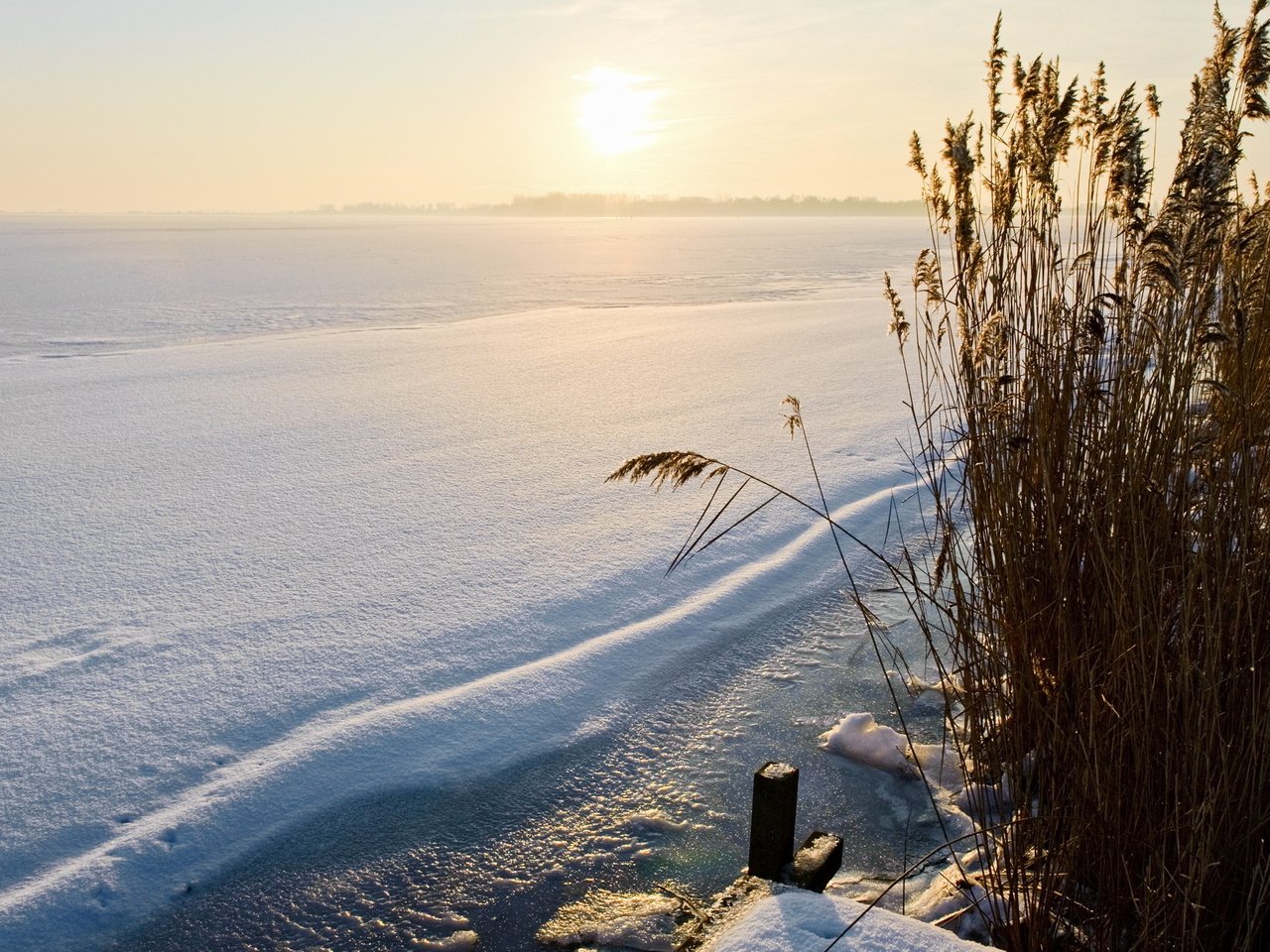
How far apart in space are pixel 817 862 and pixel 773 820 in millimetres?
146

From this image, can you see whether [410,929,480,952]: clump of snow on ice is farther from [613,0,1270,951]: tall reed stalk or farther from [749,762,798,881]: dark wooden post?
[613,0,1270,951]: tall reed stalk

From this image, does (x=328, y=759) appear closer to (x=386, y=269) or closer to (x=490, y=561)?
(x=490, y=561)

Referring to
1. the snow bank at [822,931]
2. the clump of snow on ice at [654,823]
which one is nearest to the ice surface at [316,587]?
the clump of snow on ice at [654,823]

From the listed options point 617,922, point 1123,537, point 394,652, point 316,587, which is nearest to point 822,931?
point 617,922

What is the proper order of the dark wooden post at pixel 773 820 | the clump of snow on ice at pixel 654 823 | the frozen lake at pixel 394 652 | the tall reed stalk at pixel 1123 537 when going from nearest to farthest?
the tall reed stalk at pixel 1123 537 → the dark wooden post at pixel 773 820 → the frozen lake at pixel 394 652 → the clump of snow on ice at pixel 654 823

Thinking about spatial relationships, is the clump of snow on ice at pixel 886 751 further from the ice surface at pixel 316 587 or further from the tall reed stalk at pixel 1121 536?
the ice surface at pixel 316 587

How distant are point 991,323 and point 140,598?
3.07 m

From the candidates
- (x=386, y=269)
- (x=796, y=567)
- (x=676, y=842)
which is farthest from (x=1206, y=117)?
(x=386, y=269)

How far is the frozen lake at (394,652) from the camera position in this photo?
87.2 inches

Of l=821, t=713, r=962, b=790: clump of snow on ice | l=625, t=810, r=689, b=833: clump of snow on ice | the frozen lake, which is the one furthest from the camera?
l=821, t=713, r=962, b=790: clump of snow on ice

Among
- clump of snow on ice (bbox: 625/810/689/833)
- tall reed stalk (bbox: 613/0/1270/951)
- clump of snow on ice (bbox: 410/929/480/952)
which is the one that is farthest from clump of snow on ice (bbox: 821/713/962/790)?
clump of snow on ice (bbox: 410/929/480/952)

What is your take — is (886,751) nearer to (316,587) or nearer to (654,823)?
(654,823)

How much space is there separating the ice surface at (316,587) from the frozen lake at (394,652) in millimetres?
14

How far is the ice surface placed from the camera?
242 centimetres
